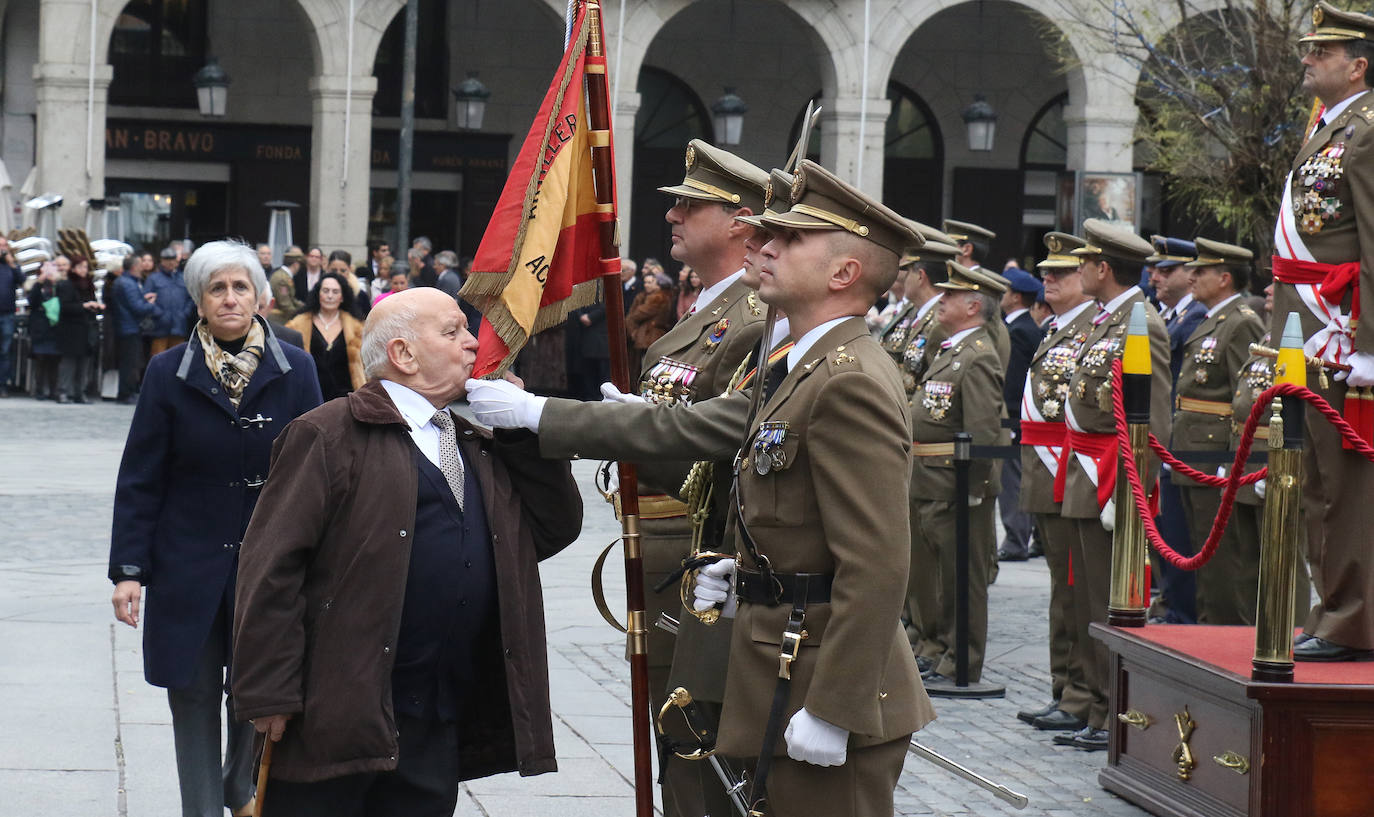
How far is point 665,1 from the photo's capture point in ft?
88.8

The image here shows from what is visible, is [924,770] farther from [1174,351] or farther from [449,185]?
[449,185]

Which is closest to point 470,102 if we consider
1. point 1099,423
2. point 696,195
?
point 1099,423

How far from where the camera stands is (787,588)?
4.10 m

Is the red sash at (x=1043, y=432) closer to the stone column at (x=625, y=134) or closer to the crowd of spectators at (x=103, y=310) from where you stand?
the crowd of spectators at (x=103, y=310)

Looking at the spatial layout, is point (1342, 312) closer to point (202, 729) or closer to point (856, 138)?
point (202, 729)

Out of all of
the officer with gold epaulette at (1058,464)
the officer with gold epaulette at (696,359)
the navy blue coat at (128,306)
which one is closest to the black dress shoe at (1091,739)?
the officer with gold epaulette at (1058,464)

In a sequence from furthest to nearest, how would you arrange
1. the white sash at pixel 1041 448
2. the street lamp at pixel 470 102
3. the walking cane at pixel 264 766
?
the street lamp at pixel 470 102 < the white sash at pixel 1041 448 < the walking cane at pixel 264 766

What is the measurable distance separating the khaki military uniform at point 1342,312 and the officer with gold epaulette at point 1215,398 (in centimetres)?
321

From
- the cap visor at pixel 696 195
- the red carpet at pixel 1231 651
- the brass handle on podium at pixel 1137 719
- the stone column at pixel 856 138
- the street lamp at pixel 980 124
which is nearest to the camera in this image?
the cap visor at pixel 696 195

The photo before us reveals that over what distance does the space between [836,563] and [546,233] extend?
1270mm

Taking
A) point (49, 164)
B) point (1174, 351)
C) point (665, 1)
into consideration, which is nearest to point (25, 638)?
point (1174, 351)

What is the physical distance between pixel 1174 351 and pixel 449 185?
21.0 meters

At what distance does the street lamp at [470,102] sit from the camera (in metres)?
26.9

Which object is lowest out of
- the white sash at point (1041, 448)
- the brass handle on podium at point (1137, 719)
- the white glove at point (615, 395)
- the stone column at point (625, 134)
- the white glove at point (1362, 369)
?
the brass handle on podium at point (1137, 719)
